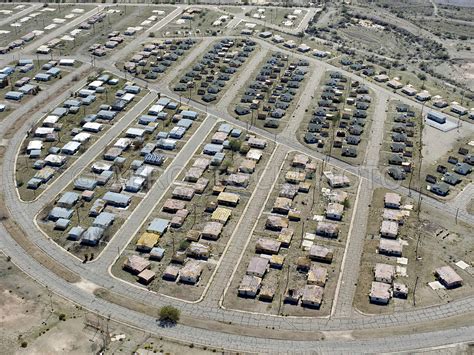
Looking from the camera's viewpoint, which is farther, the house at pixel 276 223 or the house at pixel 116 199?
the house at pixel 116 199

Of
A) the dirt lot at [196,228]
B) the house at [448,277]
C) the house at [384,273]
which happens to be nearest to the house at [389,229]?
the house at [384,273]

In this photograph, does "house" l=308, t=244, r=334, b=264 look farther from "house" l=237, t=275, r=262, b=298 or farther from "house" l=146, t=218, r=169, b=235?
"house" l=146, t=218, r=169, b=235

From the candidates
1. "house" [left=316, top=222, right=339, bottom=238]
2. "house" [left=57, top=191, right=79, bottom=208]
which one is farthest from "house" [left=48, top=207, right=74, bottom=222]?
"house" [left=316, top=222, right=339, bottom=238]

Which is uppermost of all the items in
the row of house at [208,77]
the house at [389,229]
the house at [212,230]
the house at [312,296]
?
the house at [312,296]

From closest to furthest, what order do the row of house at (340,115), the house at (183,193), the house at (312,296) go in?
the house at (312,296), the house at (183,193), the row of house at (340,115)

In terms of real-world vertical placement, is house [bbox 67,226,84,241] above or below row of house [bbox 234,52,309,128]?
above

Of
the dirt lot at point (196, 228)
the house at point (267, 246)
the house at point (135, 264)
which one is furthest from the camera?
→ the house at point (267, 246)

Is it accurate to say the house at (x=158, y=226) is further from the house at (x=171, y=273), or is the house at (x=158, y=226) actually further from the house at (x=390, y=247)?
the house at (x=390, y=247)
